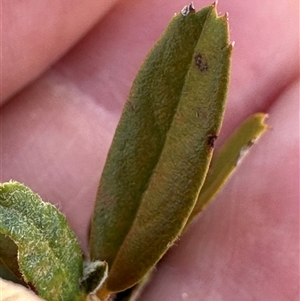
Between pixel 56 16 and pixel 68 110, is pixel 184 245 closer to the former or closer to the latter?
pixel 68 110

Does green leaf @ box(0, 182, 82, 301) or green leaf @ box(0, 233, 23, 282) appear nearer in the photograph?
green leaf @ box(0, 182, 82, 301)

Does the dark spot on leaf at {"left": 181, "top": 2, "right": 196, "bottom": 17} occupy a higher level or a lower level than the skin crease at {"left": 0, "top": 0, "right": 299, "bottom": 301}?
higher

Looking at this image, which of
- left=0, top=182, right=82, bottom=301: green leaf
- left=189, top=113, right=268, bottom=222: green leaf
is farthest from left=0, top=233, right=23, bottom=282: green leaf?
left=189, top=113, right=268, bottom=222: green leaf

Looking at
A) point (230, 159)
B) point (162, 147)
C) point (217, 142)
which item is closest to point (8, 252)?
point (162, 147)

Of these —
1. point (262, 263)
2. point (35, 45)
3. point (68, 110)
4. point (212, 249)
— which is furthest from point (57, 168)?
point (262, 263)

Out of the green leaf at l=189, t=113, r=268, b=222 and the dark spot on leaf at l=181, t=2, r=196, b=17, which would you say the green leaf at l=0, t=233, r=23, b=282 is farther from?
the dark spot on leaf at l=181, t=2, r=196, b=17

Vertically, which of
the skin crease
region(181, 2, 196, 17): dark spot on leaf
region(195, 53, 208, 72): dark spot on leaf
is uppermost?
region(181, 2, 196, 17): dark spot on leaf

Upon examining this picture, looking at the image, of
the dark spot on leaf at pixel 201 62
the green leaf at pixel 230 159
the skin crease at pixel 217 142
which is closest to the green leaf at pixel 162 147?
the dark spot on leaf at pixel 201 62
